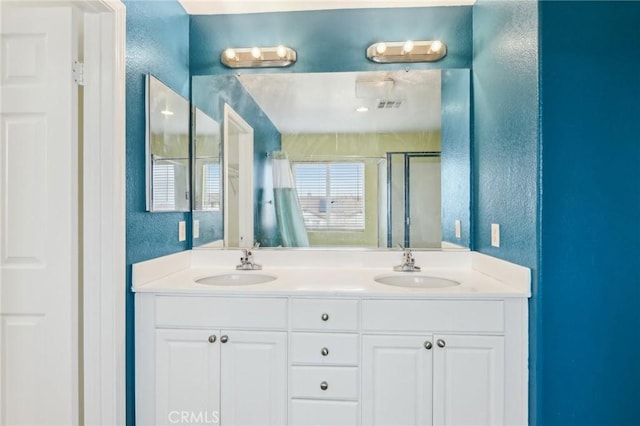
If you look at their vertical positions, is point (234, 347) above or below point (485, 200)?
below

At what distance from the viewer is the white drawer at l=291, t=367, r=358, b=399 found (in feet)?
5.36

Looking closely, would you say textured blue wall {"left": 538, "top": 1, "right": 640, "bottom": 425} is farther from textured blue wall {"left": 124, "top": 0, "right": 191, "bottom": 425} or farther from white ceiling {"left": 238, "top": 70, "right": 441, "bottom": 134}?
textured blue wall {"left": 124, "top": 0, "right": 191, "bottom": 425}

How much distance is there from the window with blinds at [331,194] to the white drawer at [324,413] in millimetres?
944

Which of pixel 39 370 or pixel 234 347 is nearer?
pixel 39 370

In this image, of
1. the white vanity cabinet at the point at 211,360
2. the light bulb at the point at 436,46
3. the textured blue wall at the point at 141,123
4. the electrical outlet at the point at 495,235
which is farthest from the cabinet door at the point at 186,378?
the light bulb at the point at 436,46

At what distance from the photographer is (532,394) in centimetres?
153

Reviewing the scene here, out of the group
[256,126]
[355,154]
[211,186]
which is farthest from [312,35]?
[211,186]

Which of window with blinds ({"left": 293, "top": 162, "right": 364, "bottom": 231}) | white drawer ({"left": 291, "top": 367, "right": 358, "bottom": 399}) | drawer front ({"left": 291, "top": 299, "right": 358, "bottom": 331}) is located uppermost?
window with blinds ({"left": 293, "top": 162, "right": 364, "bottom": 231})

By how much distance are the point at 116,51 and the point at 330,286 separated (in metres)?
1.30

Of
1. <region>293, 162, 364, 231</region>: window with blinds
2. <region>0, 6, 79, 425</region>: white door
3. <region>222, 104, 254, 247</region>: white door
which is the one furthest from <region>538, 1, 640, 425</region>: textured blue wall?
<region>0, 6, 79, 425</region>: white door

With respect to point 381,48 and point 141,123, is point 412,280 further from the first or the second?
point 141,123

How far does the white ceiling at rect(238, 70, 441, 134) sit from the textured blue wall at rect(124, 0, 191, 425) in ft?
1.64

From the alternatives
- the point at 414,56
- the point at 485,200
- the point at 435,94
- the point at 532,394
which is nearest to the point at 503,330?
the point at 532,394

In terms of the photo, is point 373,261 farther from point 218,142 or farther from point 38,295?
point 38,295
